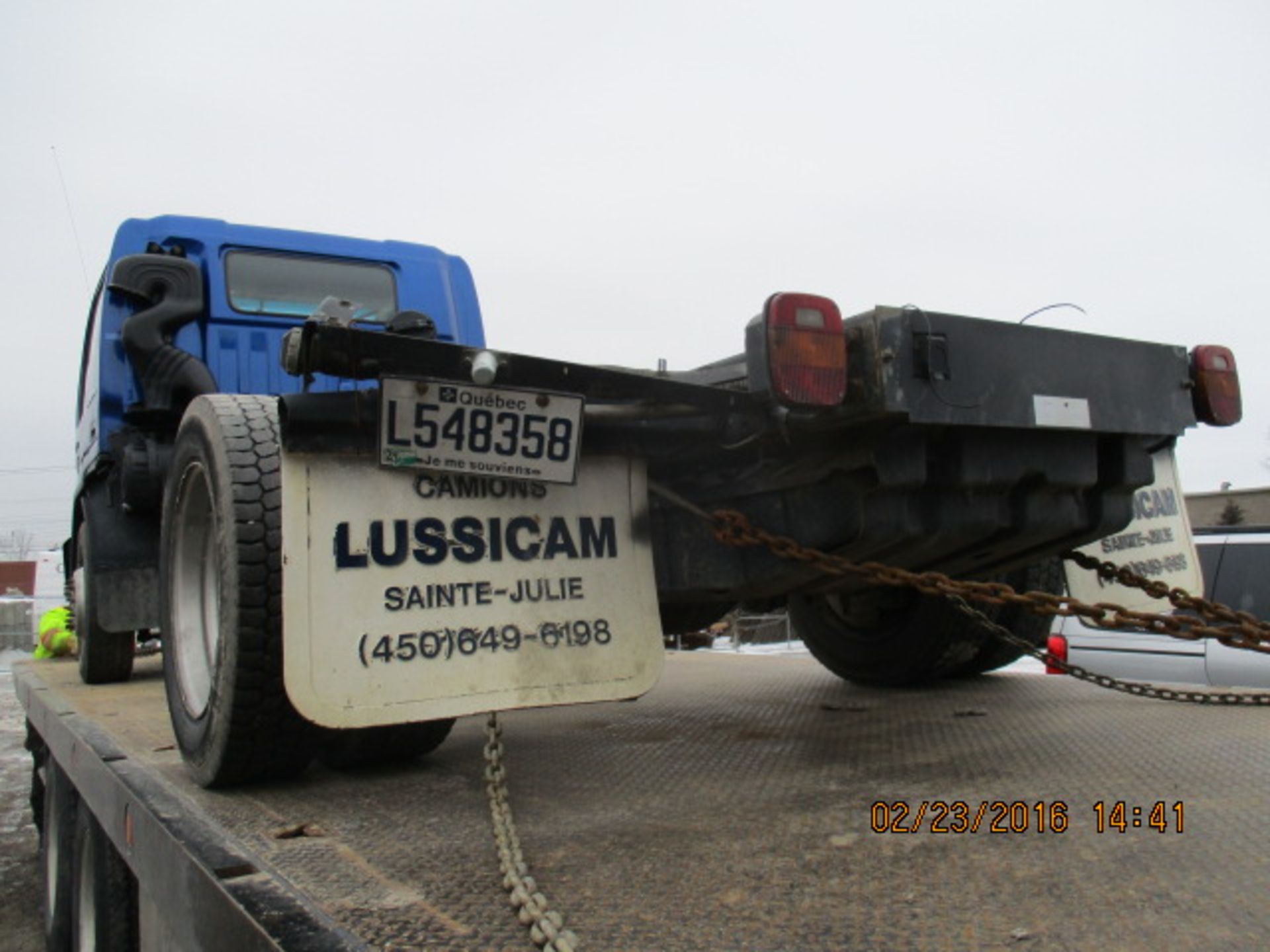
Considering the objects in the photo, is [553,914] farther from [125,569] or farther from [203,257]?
[203,257]

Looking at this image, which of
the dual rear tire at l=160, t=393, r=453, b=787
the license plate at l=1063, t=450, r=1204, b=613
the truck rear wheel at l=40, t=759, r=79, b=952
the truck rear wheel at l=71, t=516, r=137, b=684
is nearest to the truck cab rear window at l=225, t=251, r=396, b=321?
the truck rear wheel at l=71, t=516, r=137, b=684

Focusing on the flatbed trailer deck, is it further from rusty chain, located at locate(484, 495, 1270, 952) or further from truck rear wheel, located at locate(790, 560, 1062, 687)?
truck rear wheel, located at locate(790, 560, 1062, 687)

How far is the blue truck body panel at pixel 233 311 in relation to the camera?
13.4 ft

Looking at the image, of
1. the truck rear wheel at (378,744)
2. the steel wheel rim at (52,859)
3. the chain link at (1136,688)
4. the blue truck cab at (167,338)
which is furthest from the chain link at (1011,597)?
the steel wheel rim at (52,859)

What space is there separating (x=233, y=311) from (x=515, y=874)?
3.20 m

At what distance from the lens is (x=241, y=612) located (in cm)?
222

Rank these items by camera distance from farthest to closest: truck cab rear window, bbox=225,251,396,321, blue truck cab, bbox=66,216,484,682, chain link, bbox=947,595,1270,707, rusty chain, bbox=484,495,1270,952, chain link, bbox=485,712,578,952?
truck cab rear window, bbox=225,251,396,321
blue truck cab, bbox=66,216,484,682
chain link, bbox=947,595,1270,707
rusty chain, bbox=484,495,1270,952
chain link, bbox=485,712,578,952

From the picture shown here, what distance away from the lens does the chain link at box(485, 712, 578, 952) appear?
140 cm

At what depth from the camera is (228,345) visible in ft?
13.7

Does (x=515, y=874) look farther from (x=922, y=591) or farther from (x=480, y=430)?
(x=922, y=591)

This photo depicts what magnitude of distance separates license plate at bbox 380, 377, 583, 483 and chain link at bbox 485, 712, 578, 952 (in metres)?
0.52

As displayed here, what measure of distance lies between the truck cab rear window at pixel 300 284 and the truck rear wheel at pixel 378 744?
201 cm

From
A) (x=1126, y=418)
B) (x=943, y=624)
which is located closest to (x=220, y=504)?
(x=1126, y=418)

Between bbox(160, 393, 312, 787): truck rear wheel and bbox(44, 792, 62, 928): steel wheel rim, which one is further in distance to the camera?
bbox(44, 792, 62, 928): steel wheel rim
